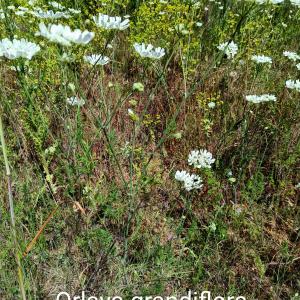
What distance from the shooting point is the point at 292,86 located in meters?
2.12

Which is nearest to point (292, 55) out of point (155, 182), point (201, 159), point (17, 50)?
point (201, 159)

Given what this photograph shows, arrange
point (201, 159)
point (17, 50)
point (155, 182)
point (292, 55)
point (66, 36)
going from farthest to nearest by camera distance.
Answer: point (292, 55)
point (201, 159)
point (155, 182)
point (17, 50)
point (66, 36)

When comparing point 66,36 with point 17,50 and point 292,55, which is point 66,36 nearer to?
point 17,50

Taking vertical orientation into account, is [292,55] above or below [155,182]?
above

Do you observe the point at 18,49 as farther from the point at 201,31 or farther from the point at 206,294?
the point at 201,31

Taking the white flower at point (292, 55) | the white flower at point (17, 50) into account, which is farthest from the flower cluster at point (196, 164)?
the white flower at point (292, 55)

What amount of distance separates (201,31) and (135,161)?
1.25 m

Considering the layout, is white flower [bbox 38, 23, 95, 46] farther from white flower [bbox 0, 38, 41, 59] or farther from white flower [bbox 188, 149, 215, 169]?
white flower [bbox 188, 149, 215, 169]

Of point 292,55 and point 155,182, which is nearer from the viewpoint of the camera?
point 155,182

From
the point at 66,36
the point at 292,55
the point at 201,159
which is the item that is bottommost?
the point at 201,159

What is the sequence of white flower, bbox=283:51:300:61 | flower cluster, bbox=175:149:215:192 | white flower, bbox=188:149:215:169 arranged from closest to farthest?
flower cluster, bbox=175:149:215:192, white flower, bbox=188:149:215:169, white flower, bbox=283:51:300:61

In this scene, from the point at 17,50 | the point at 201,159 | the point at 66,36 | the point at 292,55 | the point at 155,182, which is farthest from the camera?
the point at 292,55

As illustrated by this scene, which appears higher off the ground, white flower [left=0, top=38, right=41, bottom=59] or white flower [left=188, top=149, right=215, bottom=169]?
white flower [left=0, top=38, right=41, bottom=59]

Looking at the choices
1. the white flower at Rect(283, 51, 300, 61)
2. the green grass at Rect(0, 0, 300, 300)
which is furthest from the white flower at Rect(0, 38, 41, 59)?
the white flower at Rect(283, 51, 300, 61)
